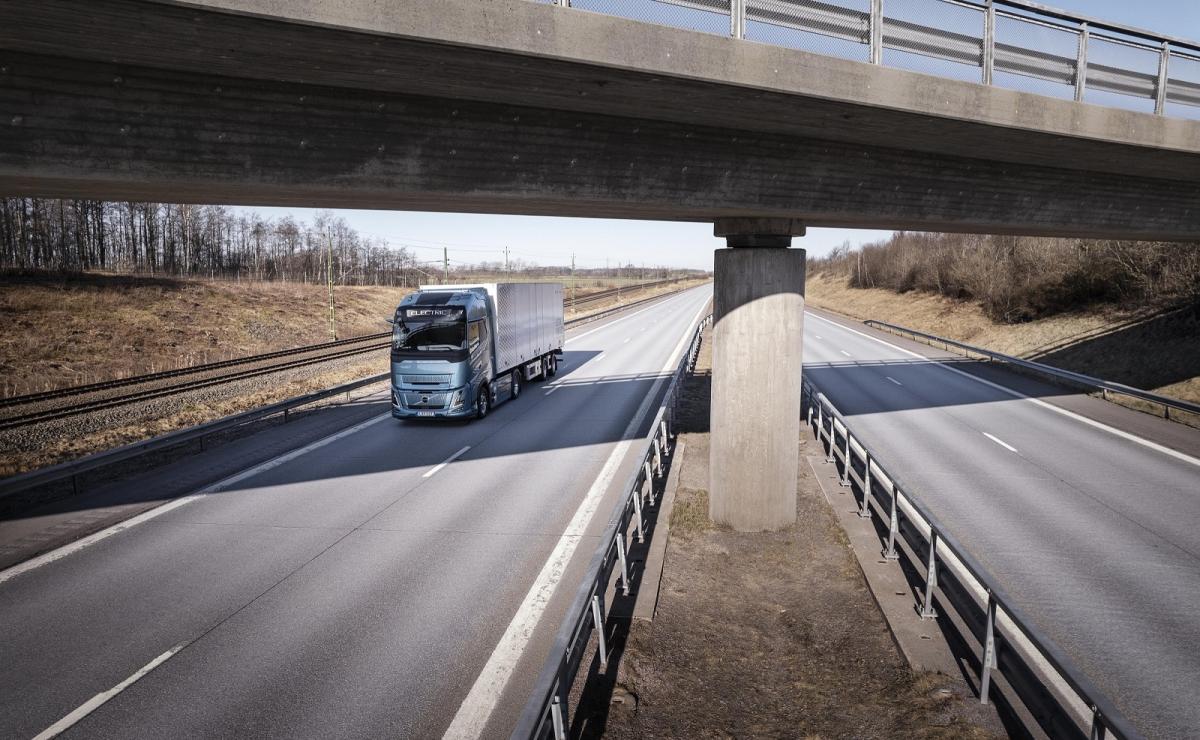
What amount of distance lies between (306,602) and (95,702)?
7.09 ft

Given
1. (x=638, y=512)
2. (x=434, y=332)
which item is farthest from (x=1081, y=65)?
(x=434, y=332)

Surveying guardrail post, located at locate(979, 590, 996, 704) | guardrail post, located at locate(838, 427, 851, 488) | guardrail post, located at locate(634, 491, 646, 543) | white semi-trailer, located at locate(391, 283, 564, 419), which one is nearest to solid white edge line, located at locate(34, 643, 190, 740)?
guardrail post, located at locate(634, 491, 646, 543)

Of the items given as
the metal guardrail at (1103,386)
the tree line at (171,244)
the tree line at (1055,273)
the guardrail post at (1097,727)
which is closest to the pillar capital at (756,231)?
the guardrail post at (1097,727)

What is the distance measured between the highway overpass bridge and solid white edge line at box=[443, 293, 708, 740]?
2.30m

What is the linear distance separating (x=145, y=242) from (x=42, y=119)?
97.6 meters

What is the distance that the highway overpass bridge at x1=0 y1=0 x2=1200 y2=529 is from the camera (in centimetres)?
580

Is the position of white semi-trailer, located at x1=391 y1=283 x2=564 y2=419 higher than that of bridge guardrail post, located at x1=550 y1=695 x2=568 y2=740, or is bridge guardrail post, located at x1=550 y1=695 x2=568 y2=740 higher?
white semi-trailer, located at x1=391 y1=283 x2=564 y2=419

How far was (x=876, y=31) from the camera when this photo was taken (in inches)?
315

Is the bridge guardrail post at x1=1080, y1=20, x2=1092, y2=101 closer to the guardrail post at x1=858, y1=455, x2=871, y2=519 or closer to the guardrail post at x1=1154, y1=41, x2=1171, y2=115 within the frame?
the guardrail post at x1=1154, y1=41, x2=1171, y2=115

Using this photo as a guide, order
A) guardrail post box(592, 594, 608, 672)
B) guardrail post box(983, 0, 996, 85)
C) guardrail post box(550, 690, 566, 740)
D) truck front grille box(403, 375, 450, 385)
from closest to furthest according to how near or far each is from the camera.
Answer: guardrail post box(550, 690, 566, 740)
guardrail post box(592, 594, 608, 672)
guardrail post box(983, 0, 996, 85)
truck front grille box(403, 375, 450, 385)

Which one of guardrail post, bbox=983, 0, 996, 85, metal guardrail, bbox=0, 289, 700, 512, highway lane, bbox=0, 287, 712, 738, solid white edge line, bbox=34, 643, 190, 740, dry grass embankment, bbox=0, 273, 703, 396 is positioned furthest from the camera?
dry grass embankment, bbox=0, 273, 703, 396

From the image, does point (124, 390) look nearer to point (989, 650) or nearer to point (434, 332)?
point (434, 332)

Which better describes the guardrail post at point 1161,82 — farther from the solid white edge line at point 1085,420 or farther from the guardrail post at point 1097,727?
the guardrail post at point 1097,727

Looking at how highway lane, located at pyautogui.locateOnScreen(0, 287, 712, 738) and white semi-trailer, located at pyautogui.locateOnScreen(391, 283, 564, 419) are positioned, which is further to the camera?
white semi-trailer, located at pyautogui.locateOnScreen(391, 283, 564, 419)
